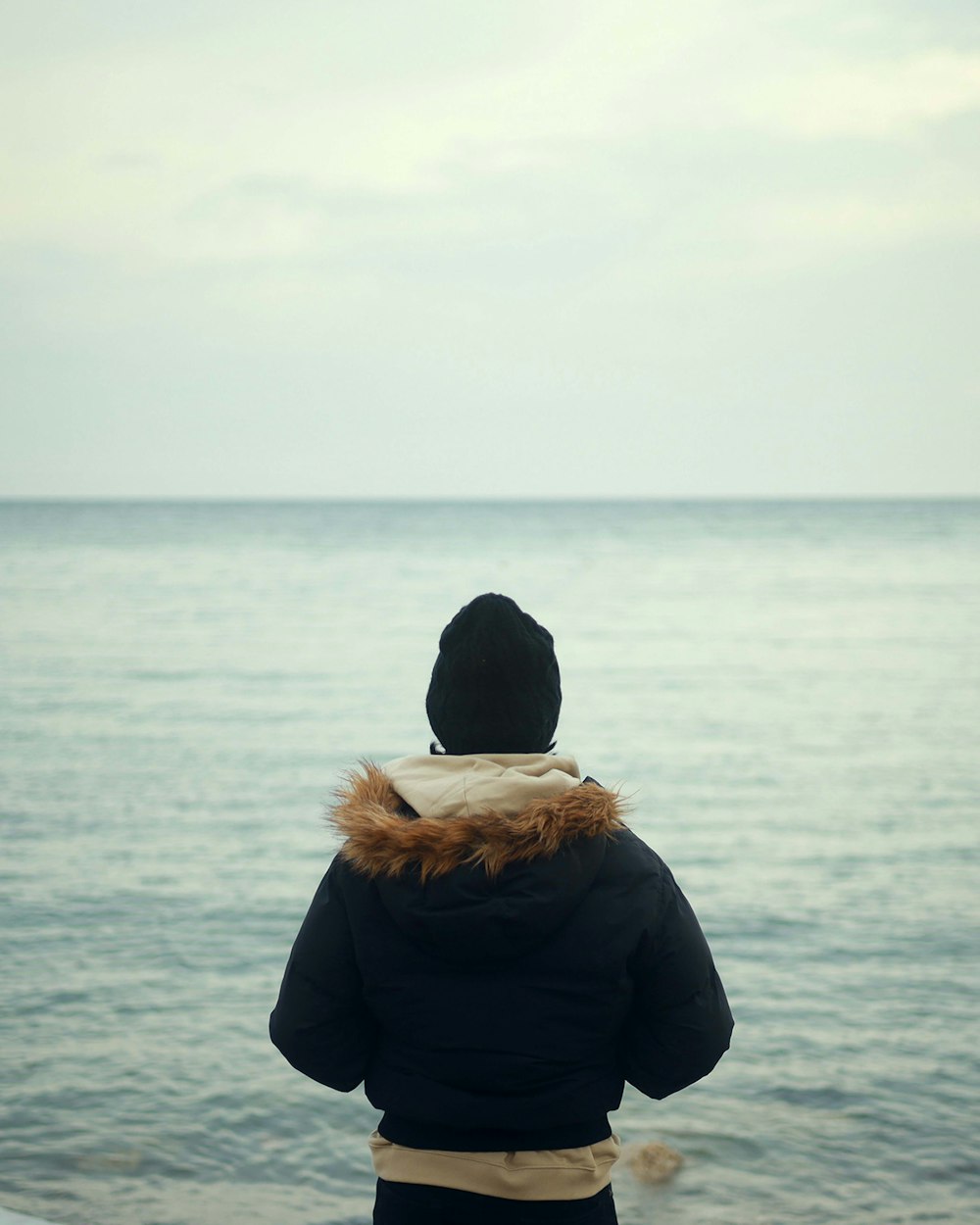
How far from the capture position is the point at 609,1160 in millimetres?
1812

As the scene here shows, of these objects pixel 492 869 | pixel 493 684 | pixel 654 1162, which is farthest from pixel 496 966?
pixel 654 1162

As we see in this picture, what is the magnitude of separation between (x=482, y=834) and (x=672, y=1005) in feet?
1.27

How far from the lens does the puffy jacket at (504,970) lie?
1.68 metres

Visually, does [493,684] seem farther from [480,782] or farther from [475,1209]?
[475,1209]

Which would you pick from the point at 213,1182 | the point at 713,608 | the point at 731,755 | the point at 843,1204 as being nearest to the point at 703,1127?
the point at 843,1204

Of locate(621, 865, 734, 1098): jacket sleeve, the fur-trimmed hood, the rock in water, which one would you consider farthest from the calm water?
the fur-trimmed hood

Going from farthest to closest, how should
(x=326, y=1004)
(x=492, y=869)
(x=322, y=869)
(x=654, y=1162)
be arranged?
(x=322, y=869), (x=654, y=1162), (x=326, y=1004), (x=492, y=869)

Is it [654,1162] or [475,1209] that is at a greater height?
[475,1209]

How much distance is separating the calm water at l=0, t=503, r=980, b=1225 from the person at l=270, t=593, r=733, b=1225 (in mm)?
1576

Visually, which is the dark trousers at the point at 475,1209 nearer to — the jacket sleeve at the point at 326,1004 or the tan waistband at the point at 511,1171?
the tan waistband at the point at 511,1171

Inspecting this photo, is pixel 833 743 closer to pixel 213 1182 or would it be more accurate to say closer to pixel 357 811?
pixel 213 1182

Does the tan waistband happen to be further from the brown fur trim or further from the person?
the brown fur trim

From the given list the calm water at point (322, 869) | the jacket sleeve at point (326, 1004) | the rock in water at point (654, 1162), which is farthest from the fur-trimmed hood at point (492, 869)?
the rock in water at point (654, 1162)

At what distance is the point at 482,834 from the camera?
1.69 metres
